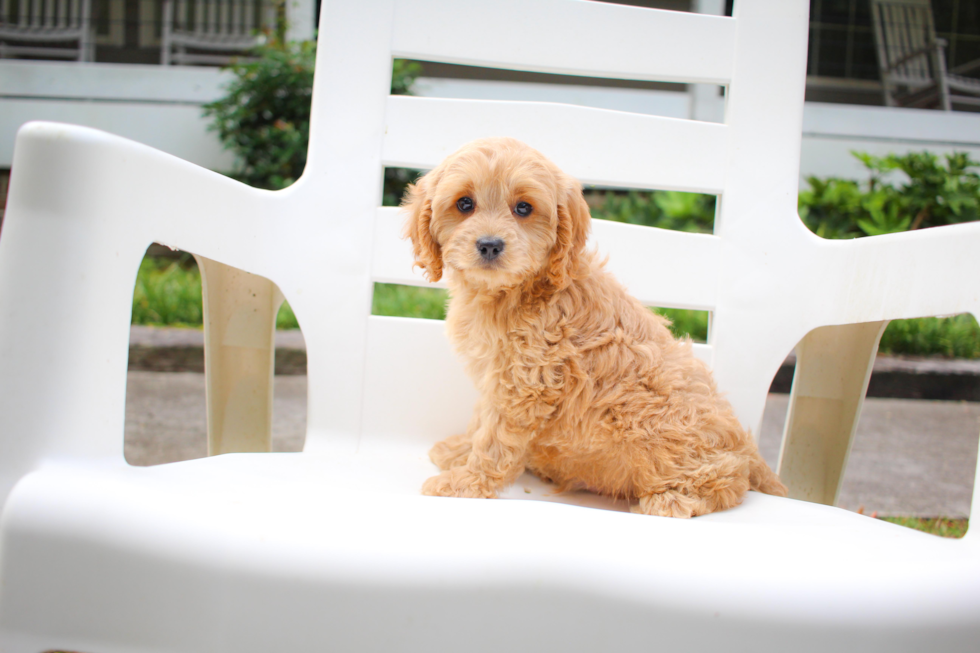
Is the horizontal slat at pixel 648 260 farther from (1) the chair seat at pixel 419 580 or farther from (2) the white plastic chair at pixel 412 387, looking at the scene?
(1) the chair seat at pixel 419 580

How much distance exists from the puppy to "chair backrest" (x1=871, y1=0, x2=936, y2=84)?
30.6ft

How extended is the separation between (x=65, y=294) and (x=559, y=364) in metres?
1.02

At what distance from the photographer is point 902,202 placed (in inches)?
230

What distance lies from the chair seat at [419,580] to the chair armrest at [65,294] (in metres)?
0.17

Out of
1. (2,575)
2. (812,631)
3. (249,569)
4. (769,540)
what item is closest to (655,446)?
→ (769,540)

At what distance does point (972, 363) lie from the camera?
15.9 ft

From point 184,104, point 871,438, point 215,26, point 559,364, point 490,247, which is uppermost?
point 215,26

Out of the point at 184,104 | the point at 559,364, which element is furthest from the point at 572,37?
the point at 184,104

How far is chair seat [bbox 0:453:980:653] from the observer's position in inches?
33.4

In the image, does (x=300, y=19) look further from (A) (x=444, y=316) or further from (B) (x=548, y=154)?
(B) (x=548, y=154)

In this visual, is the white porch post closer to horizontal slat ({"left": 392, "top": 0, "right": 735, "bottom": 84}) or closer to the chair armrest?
horizontal slat ({"left": 392, "top": 0, "right": 735, "bottom": 84})

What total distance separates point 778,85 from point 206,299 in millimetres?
1905

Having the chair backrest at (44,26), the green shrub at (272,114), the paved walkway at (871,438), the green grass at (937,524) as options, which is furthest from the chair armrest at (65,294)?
the chair backrest at (44,26)

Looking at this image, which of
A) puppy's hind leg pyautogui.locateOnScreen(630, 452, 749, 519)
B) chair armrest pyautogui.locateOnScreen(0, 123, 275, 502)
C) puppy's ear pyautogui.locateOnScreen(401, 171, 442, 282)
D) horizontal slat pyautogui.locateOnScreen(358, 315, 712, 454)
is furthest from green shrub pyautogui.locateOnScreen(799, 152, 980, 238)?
chair armrest pyautogui.locateOnScreen(0, 123, 275, 502)
